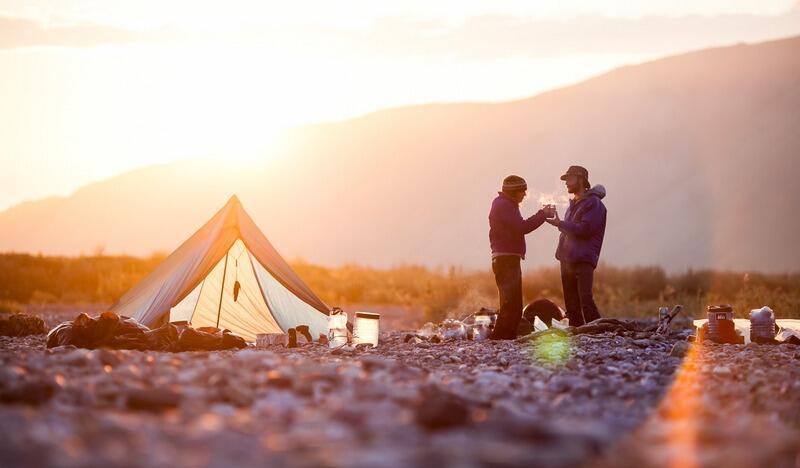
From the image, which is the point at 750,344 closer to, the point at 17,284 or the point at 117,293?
the point at 117,293

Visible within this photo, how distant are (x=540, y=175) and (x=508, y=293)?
57.5 meters

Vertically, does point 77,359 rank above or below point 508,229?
below

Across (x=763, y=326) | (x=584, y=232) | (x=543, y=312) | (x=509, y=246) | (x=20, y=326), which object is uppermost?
(x=584, y=232)

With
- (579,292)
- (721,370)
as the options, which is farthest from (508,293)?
(721,370)

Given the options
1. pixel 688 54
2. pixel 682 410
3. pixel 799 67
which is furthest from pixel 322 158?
pixel 682 410

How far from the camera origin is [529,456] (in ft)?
12.3

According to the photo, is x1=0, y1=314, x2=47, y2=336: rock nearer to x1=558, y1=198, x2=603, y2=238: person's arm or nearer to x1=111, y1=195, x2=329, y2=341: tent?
x1=111, y1=195, x2=329, y2=341: tent

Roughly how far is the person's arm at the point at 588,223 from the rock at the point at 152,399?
6633mm

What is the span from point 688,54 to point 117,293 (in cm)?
5840

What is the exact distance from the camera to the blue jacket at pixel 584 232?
11156mm

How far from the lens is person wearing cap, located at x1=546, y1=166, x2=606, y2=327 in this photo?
36.7ft

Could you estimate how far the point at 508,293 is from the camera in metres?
10.7

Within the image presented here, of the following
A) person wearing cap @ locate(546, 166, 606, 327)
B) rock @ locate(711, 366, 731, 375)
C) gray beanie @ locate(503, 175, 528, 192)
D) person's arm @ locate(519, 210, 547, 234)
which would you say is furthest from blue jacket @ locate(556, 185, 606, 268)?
rock @ locate(711, 366, 731, 375)

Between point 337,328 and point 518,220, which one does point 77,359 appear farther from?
point 518,220
